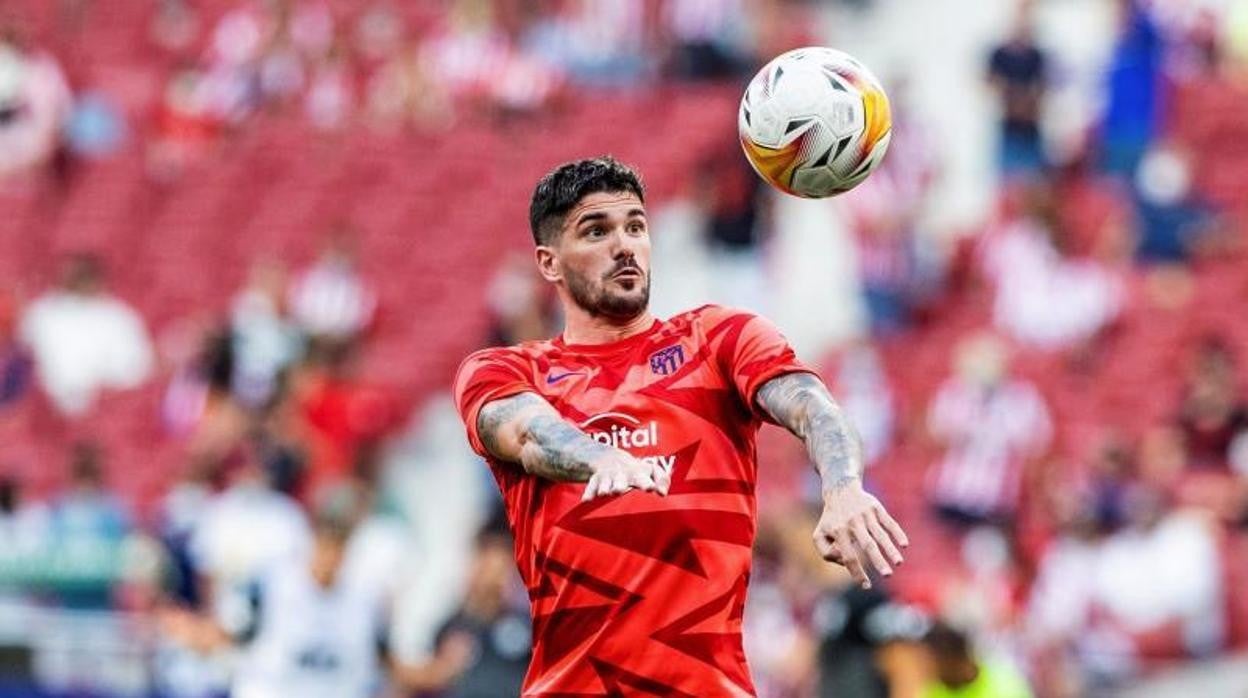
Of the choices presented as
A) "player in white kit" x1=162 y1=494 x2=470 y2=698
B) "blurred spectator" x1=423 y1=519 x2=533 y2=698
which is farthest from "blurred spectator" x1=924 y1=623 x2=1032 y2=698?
"player in white kit" x1=162 y1=494 x2=470 y2=698

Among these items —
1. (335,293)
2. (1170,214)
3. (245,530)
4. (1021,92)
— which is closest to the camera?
(245,530)

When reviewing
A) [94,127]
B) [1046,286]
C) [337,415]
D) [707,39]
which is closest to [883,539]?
[1046,286]

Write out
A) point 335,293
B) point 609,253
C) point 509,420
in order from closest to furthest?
1. point 509,420
2. point 609,253
3. point 335,293

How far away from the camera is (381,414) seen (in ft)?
55.1

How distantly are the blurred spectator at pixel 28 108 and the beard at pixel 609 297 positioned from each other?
48.3 ft

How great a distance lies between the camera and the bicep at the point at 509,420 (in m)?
6.39

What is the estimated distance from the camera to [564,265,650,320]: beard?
259 inches

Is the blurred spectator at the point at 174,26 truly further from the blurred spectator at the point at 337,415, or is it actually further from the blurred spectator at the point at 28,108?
the blurred spectator at the point at 337,415

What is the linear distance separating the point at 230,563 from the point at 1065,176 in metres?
6.57

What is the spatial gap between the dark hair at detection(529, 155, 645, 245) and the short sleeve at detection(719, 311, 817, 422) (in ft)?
1.47

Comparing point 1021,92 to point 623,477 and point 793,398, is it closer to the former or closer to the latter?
point 793,398

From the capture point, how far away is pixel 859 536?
5.69m

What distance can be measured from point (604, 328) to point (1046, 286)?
9.38m

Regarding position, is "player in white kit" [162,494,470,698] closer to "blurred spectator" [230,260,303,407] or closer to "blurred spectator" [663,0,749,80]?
"blurred spectator" [230,260,303,407]
